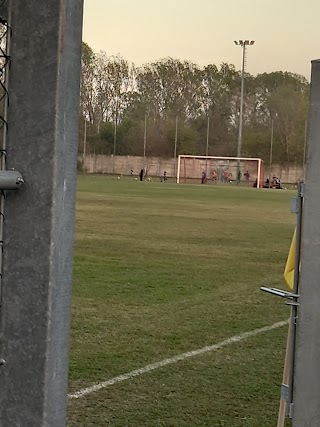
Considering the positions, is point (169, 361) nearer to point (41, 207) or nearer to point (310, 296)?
point (310, 296)

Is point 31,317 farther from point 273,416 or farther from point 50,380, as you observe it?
point 273,416

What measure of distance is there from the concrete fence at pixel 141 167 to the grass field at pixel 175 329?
177 feet

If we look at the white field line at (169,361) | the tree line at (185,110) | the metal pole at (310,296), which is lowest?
the white field line at (169,361)

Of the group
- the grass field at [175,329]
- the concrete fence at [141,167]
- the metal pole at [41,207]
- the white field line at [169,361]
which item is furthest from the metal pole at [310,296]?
the concrete fence at [141,167]

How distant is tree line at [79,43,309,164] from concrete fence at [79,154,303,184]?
92cm

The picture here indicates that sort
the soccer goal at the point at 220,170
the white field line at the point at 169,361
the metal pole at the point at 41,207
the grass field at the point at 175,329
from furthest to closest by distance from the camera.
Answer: the soccer goal at the point at 220,170 < the white field line at the point at 169,361 < the grass field at the point at 175,329 < the metal pole at the point at 41,207

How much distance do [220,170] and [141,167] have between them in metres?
8.03

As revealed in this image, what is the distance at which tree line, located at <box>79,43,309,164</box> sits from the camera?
7150cm

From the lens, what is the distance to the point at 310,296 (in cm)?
333

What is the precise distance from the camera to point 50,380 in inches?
71.0

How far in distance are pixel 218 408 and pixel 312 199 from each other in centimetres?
190

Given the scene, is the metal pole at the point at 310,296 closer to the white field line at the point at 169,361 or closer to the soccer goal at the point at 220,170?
the white field line at the point at 169,361

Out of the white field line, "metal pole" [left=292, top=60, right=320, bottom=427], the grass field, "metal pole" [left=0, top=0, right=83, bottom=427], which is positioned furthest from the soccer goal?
"metal pole" [left=0, top=0, right=83, bottom=427]

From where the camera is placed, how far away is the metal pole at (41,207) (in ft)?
5.78
